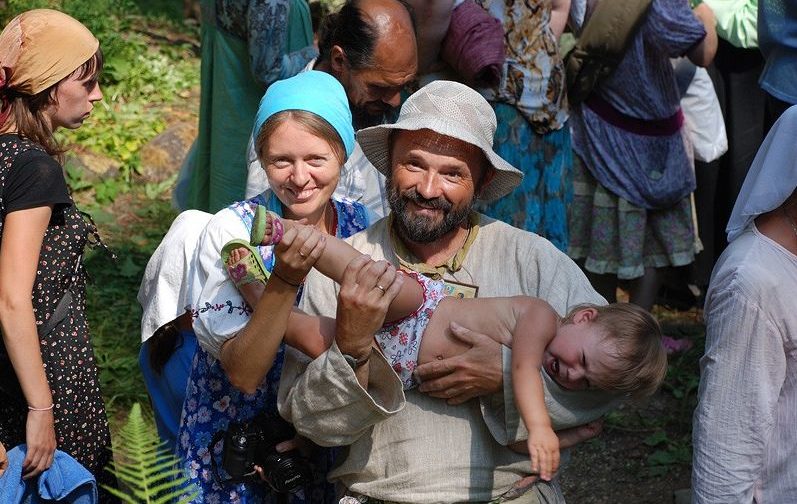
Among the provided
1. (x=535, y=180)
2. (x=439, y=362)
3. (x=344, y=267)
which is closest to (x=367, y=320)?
(x=344, y=267)

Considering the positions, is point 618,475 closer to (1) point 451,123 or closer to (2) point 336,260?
(1) point 451,123

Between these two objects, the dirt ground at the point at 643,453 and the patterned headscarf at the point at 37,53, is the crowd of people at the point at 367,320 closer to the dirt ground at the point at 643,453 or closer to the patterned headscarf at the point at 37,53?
the patterned headscarf at the point at 37,53

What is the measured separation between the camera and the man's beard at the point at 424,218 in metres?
3.01

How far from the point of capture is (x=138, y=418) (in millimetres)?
1999

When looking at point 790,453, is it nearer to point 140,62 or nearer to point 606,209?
point 606,209

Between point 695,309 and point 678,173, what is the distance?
4.14 feet

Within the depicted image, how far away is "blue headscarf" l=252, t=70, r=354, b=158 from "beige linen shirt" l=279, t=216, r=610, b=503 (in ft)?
1.38

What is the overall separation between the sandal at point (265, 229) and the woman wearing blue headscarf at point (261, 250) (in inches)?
13.1

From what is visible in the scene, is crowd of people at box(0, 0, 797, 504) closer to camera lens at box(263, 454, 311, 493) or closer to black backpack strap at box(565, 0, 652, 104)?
camera lens at box(263, 454, 311, 493)

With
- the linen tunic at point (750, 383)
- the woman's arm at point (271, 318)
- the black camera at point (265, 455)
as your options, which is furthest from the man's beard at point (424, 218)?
the linen tunic at point (750, 383)

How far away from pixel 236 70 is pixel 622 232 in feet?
7.28

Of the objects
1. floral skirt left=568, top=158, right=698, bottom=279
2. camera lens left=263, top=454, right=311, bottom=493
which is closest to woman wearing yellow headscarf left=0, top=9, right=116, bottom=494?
camera lens left=263, top=454, right=311, bottom=493

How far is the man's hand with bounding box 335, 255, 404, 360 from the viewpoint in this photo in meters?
2.60

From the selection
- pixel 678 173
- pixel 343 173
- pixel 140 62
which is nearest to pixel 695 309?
pixel 678 173
